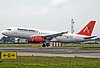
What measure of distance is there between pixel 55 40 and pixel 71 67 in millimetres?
71814

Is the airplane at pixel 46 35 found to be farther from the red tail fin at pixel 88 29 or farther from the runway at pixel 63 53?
the runway at pixel 63 53

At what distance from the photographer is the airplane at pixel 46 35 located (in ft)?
271

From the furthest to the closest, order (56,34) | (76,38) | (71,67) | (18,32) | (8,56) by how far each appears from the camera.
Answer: (76,38), (56,34), (18,32), (8,56), (71,67)

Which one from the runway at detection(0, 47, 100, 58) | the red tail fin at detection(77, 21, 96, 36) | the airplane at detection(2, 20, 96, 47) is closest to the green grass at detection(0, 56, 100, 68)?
the runway at detection(0, 47, 100, 58)

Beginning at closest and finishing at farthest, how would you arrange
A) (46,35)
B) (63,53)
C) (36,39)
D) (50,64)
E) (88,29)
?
(50,64) < (63,53) < (36,39) < (46,35) < (88,29)

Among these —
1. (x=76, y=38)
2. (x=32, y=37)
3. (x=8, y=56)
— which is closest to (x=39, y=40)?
(x=32, y=37)

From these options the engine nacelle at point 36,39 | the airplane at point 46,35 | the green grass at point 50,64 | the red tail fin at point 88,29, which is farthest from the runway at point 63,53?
the red tail fin at point 88,29

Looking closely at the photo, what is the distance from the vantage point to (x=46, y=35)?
87062mm

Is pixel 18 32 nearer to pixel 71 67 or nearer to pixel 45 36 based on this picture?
pixel 45 36

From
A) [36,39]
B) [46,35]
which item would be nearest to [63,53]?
[36,39]

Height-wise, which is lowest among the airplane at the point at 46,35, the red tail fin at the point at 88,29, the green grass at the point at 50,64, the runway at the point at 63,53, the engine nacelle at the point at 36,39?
the green grass at the point at 50,64

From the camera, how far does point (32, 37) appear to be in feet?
273

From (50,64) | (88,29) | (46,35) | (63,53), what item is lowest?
(50,64)

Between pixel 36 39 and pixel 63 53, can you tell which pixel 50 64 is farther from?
pixel 36 39
